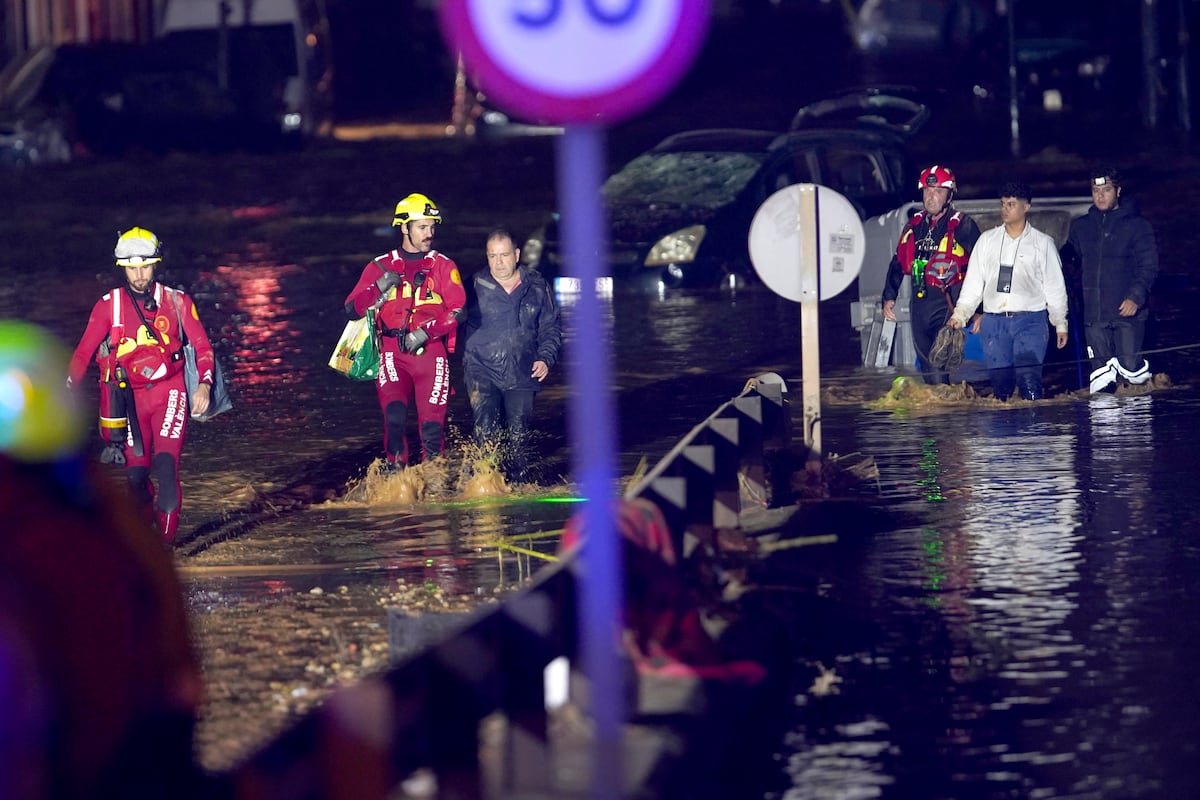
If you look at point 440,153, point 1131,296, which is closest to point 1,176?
point 440,153

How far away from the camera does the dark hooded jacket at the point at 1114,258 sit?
15.3 metres

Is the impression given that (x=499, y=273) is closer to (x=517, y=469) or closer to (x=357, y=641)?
(x=517, y=469)

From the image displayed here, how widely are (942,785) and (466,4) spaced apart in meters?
2.96

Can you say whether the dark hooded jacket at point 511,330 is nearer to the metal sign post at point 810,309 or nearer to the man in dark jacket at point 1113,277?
the metal sign post at point 810,309

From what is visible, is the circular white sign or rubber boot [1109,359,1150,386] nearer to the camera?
the circular white sign

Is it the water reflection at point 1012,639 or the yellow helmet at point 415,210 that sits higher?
the yellow helmet at point 415,210

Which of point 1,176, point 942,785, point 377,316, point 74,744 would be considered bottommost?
point 942,785

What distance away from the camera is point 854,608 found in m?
9.18

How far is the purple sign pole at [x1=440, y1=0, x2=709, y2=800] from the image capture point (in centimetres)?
508

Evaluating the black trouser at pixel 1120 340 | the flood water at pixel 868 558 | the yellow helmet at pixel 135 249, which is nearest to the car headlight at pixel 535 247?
the flood water at pixel 868 558

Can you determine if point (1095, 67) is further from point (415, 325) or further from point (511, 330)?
point (415, 325)

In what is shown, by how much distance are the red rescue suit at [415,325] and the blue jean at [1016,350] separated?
14.4 ft

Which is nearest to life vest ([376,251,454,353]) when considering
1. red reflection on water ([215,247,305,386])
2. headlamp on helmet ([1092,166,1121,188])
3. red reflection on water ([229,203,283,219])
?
headlamp on helmet ([1092,166,1121,188])

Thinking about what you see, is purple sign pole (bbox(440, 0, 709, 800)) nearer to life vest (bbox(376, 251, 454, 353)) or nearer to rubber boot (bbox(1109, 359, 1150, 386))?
life vest (bbox(376, 251, 454, 353))
